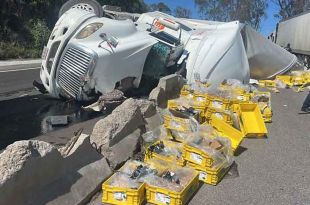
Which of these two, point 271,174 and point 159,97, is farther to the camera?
point 159,97

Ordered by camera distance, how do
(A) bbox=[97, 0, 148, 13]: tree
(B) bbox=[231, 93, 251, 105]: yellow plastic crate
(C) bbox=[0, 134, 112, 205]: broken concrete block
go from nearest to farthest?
(C) bbox=[0, 134, 112, 205]: broken concrete block, (B) bbox=[231, 93, 251, 105]: yellow plastic crate, (A) bbox=[97, 0, 148, 13]: tree

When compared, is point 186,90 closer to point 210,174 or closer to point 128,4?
point 210,174

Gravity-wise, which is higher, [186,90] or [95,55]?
[95,55]

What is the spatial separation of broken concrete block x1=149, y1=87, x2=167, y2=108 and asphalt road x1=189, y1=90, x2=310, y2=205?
2256mm

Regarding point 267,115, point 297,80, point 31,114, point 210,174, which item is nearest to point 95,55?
point 31,114

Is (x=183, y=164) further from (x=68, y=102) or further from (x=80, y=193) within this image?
(x=68, y=102)

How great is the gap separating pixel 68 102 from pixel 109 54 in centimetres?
182

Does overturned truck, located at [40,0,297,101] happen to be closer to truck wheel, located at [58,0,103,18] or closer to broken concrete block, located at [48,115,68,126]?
truck wheel, located at [58,0,103,18]

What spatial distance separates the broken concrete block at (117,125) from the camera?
598cm

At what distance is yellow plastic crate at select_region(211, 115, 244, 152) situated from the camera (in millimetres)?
7020

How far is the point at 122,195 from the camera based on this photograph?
16.0 feet

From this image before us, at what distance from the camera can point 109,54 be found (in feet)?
31.5

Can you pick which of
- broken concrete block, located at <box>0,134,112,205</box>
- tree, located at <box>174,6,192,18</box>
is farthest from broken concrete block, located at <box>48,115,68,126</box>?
tree, located at <box>174,6,192,18</box>

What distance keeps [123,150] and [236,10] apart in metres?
65.1
